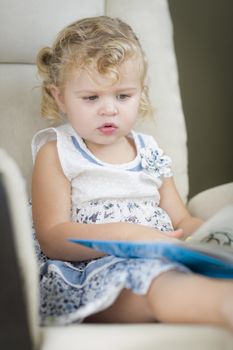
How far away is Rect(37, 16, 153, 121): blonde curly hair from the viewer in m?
1.10

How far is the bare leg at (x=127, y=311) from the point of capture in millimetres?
855

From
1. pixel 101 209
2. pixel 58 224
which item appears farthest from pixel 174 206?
pixel 58 224

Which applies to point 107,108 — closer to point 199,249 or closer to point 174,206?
point 174,206

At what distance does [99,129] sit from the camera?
1139 millimetres

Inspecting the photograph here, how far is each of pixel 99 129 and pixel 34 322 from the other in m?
0.50

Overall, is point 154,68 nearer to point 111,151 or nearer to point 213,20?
point 111,151

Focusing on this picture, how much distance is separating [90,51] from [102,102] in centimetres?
10

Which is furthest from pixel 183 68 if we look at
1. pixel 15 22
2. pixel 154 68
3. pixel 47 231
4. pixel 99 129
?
pixel 47 231

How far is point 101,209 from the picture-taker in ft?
3.70

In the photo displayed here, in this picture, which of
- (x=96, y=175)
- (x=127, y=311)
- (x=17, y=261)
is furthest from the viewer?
(x=96, y=175)

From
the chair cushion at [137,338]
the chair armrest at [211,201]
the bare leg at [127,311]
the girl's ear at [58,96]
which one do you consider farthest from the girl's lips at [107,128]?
the chair cushion at [137,338]

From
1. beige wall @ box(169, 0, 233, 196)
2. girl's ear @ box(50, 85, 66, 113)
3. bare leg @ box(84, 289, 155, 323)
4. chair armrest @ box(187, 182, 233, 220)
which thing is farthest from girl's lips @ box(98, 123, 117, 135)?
beige wall @ box(169, 0, 233, 196)

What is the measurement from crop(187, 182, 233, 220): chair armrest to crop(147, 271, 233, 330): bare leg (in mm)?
401

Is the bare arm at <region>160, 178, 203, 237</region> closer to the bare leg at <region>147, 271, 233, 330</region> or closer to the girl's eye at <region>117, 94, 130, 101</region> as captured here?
the girl's eye at <region>117, 94, 130, 101</region>
